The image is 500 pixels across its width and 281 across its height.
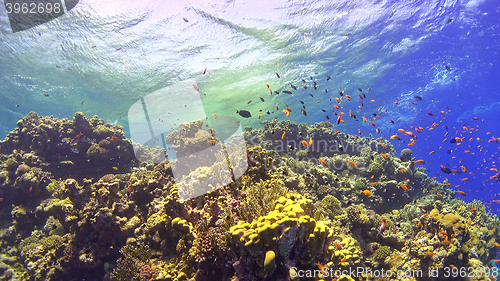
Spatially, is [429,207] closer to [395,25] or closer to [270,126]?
[270,126]

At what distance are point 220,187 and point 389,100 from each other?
34.9 m

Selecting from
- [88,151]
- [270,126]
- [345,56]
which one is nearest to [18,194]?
[88,151]

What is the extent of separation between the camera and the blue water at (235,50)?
12.6m

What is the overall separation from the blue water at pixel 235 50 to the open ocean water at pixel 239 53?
8cm

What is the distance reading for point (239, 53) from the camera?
16.7 m

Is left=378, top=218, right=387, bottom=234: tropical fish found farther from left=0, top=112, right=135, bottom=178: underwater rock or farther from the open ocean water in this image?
left=0, top=112, right=135, bottom=178: underwater rock

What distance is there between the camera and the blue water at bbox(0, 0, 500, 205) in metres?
12.6
